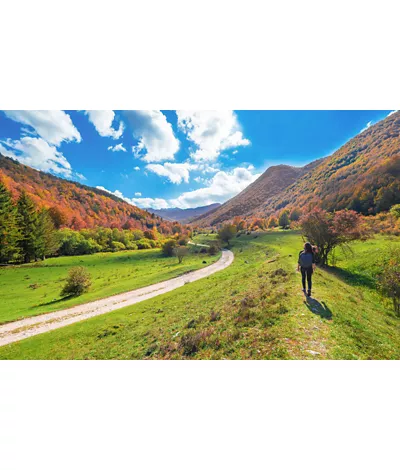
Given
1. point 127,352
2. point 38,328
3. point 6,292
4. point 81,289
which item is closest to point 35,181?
point 6,292

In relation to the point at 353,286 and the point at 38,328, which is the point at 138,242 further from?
the point at 353,286

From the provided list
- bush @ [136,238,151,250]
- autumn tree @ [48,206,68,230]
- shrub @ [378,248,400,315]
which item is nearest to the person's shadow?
shrub @ [378,248,400,315]

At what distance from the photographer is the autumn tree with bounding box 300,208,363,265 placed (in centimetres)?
1392

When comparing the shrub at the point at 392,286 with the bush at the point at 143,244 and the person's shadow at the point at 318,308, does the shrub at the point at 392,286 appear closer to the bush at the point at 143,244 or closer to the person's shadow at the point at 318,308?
the person's shadow at the point at 318,308

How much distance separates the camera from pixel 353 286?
37.5ft

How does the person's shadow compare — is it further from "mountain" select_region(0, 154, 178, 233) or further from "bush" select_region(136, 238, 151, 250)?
"mountain" select_region(0, 154, 178, 233)

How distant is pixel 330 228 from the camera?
1405 cm

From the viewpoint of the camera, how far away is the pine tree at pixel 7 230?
99.3 feet

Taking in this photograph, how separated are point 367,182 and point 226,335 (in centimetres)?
7149

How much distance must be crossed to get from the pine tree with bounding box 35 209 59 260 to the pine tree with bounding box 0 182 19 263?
16.5 feet

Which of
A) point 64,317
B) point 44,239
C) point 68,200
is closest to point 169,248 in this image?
point 44,239

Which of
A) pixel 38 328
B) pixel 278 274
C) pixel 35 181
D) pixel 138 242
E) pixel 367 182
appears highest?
pixel 35 181

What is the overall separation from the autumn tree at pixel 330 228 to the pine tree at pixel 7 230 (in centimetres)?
4275

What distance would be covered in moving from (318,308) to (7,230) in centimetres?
4331
